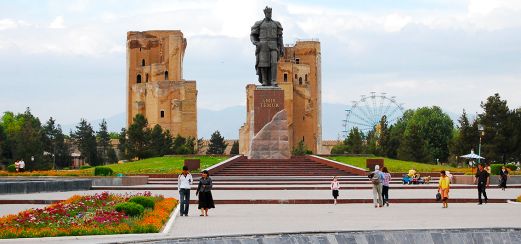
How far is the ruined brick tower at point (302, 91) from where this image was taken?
98.4m

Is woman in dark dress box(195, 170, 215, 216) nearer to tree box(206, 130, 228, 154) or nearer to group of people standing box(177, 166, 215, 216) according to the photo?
group of people standing box(177, 166, 215, 216)

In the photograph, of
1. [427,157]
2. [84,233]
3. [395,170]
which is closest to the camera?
[84,233]

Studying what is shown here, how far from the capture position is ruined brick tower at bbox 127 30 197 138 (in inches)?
3851

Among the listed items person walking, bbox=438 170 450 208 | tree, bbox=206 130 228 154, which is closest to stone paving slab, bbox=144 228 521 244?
person walking, bbox=438 170 450 208

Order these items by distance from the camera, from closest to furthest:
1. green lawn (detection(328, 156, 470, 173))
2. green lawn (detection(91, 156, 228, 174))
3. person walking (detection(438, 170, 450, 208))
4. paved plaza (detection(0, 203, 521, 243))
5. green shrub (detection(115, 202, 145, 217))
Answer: paved plaza (detection(0, 203, 521, 243)) < green shrub (detection(115, 202, 145, 217)) < person walking (detection(438, 170, 450, 208)) < green lawn (detection(91, 156, 228, 174)) < green lawn (detection(328, 156, 470, 173))

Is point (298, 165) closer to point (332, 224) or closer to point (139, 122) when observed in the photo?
point (332, 224)

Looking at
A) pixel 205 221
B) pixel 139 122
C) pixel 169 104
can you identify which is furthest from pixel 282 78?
pixel 205 221

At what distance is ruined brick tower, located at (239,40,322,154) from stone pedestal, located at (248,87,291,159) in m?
49.3

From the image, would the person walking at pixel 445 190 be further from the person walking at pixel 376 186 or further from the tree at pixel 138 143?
the tree at pixel 138 143

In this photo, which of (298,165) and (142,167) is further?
(142,167)

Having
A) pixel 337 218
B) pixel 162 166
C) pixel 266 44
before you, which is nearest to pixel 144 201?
pixel 337 218

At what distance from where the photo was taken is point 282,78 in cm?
10406

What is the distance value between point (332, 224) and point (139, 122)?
57.5m

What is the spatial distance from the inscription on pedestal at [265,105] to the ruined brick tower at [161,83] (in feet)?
178
